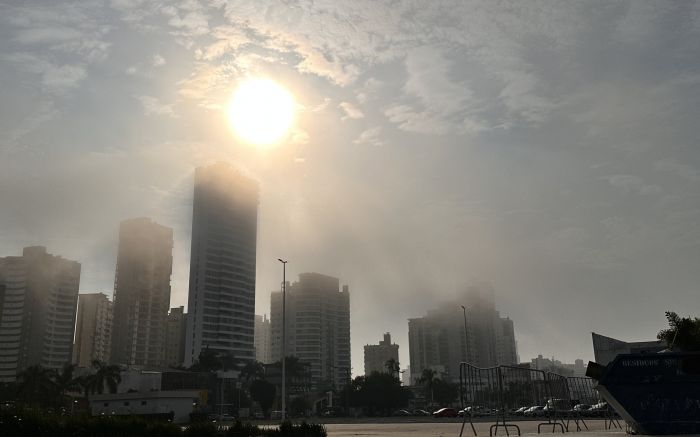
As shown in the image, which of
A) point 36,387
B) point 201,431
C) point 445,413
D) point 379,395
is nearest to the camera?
point 201,431

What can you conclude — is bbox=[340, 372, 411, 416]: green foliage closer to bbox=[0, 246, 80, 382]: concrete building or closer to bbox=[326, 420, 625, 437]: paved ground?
bbox=[326, 420, 625, 437]: paved ground

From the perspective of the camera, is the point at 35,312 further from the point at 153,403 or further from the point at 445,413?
the point at 445,413

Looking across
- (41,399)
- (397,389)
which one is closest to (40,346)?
(41,399)

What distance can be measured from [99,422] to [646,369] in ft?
68.3

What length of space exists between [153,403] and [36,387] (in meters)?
49.8

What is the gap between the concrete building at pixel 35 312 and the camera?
17875cm

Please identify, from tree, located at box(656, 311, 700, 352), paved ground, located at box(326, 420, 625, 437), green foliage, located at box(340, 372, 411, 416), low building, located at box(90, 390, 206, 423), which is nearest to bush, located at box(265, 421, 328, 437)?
paved ground, located at box(326, 420, 625, 437)

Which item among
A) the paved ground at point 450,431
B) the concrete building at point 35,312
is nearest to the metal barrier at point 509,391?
the paved ground at point 450,431

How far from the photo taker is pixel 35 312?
184 metres

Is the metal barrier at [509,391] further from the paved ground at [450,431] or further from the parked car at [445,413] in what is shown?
the parked car at [445,413]

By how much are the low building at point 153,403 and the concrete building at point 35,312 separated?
124060 millimetres

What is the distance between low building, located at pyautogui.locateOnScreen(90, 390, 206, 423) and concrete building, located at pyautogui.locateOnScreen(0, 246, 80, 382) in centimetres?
12406

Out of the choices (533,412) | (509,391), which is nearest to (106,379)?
(533,412)

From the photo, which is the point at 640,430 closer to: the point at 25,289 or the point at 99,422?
the point at 99,422
